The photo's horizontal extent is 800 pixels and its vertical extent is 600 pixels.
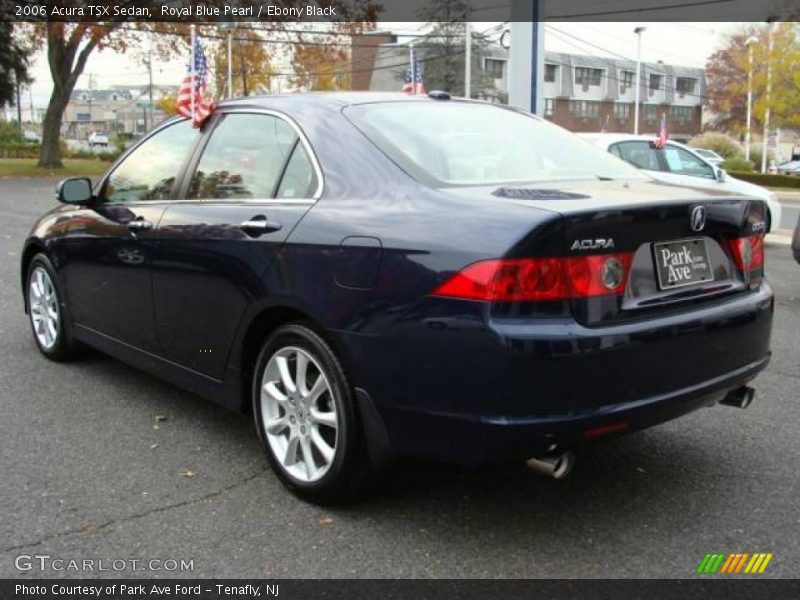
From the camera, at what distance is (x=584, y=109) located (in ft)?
273

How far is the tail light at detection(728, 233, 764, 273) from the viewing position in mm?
3297

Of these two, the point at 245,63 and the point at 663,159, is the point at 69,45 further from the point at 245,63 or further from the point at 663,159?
the point at 663,159

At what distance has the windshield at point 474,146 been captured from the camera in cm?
334

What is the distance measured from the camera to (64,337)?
205 inches

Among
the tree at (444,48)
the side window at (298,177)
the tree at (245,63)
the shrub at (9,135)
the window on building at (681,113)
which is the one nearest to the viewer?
the side window at (298,177)

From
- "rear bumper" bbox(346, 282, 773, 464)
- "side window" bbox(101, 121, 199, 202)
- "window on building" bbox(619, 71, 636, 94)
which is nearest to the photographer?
"rear bumper" bbox(346, 282, 773, 464)

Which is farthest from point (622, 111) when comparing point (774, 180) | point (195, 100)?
point (195, 100)

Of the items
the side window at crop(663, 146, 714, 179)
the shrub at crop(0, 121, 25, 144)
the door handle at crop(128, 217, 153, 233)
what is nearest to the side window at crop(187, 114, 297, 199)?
the door handle at crop(128, 217, 153, 233)

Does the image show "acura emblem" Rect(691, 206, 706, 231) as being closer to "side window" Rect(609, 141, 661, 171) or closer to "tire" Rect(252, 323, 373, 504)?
"tire" Rect(252, 323, 373, 504)

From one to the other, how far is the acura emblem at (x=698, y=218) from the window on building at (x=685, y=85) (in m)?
94.5

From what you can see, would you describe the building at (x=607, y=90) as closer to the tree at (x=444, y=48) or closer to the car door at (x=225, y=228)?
the tree at (x=444, y=48)

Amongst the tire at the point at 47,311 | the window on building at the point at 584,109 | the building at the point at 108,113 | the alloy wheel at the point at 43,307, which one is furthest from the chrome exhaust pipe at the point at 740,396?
the building at the point at 108,113

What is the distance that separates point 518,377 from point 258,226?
1.42 m
